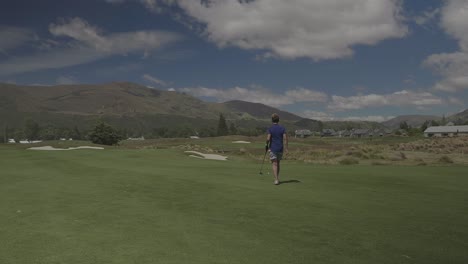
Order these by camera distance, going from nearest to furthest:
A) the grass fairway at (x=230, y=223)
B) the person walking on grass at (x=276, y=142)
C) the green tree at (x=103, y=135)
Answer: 1. the grass fairway at (x=230, y=223)
2. the person walking on grass at (x=276, y=142)
3. the green tree at (x=103, y=135)

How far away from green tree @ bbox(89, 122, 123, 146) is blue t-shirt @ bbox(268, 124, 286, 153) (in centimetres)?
8019

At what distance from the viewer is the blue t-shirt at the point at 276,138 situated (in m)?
15.3

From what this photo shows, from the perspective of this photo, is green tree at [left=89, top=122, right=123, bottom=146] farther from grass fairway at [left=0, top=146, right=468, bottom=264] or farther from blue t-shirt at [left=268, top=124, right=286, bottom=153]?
blue t-shirt at [left=268, top=124, right=286, bottom=153]

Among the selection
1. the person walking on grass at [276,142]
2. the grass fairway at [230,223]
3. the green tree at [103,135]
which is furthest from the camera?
the green tree at [103,135]

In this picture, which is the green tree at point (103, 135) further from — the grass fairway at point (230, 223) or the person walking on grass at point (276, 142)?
the person walking on grass at point (276, 142)

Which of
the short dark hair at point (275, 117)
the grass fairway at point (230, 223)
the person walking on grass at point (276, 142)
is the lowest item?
the grass fairway at point (230, 223)

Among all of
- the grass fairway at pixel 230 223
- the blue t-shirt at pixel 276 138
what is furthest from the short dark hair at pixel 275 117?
the grass fairway at pixel 230 223

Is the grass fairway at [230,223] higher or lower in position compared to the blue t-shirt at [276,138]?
lower

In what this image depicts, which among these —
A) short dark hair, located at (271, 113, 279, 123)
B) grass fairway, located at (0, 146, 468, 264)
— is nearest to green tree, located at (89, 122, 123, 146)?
grass fairway, located at (0, 146, 468, 264)

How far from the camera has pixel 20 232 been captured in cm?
712

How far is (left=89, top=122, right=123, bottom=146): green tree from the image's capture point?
89125 millimetres

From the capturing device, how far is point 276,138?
1534cm

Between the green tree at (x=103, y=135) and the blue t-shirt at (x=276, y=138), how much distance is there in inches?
3157

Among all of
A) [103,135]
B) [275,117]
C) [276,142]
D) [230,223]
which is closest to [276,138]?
[276,142]
